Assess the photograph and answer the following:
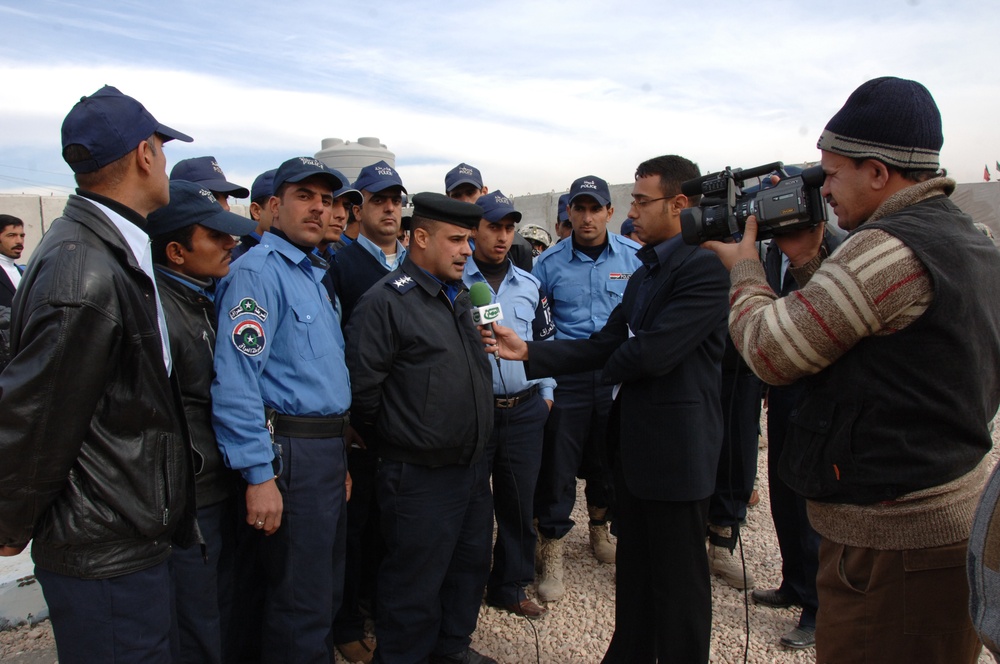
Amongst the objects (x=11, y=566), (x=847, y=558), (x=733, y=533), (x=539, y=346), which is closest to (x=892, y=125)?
(x=847, y=558)

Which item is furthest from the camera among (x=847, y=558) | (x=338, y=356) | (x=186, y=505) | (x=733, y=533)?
(x=733, y=533)

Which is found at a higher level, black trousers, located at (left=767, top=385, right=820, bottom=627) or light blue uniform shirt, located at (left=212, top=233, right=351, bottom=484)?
light blue uniform shirt, located at (left=212, top=233, right=351, bottom=484)

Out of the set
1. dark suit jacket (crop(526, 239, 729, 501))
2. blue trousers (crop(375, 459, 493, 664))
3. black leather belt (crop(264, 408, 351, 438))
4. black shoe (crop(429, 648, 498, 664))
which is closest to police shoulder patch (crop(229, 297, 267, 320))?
black leather belt (crop(264, 408, 351, 438))

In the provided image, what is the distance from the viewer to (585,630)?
3807mm

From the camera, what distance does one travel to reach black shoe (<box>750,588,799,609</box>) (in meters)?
4.00

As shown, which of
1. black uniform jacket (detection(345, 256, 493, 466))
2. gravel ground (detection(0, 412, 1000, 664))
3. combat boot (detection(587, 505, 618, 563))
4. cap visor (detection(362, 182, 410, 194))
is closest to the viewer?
black uniform jacket (detection(345, 256, 493, 466))

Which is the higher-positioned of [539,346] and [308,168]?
[308,168]

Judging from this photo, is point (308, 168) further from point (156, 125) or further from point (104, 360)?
point (104, 360)

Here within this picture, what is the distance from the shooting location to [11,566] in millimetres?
4141

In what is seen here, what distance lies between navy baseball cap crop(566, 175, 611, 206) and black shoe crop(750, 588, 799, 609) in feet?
9.38

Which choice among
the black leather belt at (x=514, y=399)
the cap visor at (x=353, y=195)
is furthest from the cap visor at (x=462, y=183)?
the black leather belt at (x=514, y=399)

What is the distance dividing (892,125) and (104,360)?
2.27 meters

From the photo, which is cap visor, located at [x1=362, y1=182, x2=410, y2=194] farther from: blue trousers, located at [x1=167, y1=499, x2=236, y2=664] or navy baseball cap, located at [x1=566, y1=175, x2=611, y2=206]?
blue trousers, located at [x1=167, y1=499, x2=236, y2=664]

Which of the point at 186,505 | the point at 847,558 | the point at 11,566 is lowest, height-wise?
the point at 11,566
